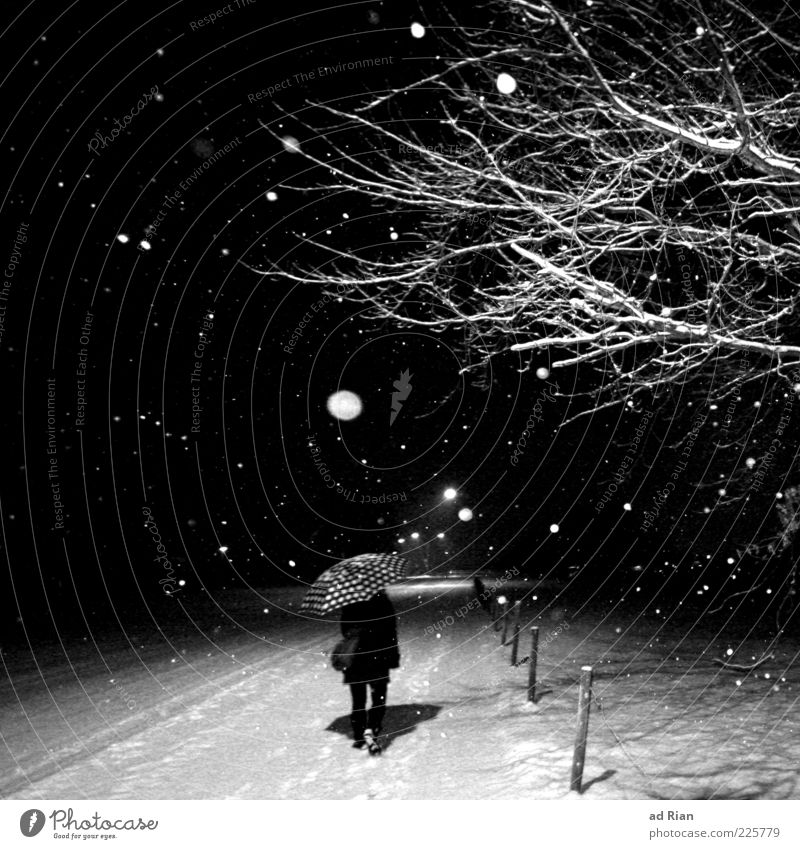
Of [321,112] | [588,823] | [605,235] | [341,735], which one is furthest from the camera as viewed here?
[605,235]

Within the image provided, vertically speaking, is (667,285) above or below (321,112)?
below

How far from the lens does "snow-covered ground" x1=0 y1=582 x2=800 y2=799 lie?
318 centimetres

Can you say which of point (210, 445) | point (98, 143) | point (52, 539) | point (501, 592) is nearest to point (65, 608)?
point (52, 539)

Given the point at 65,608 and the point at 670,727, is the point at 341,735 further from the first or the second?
the point at 65,608

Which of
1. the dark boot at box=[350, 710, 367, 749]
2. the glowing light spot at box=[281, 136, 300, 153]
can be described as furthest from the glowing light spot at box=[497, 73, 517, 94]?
the dark boot at box=[350, 710, 367, 749]

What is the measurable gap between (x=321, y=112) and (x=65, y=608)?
33.4 ft

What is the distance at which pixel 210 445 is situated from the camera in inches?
198

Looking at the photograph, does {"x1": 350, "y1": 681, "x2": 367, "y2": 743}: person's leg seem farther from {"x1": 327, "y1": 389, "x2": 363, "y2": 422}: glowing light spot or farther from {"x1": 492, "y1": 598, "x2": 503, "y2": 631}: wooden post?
{"x1": 492, "y1": 598, "x2": 503, "y2": 631}: wooden post

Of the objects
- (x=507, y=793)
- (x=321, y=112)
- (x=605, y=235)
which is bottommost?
(x=507, y=793)
